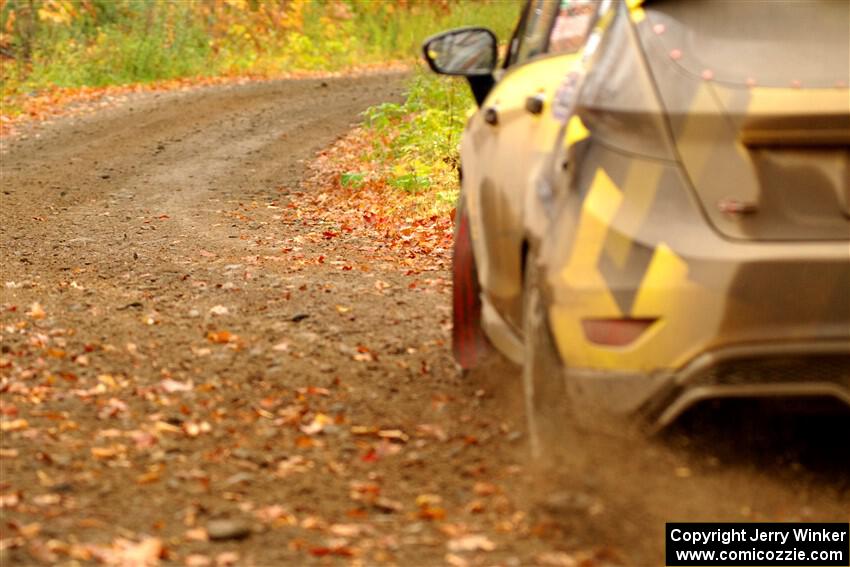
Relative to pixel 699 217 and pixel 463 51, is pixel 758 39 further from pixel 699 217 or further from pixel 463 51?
pixel 463 51

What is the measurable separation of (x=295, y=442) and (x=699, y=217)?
197cm

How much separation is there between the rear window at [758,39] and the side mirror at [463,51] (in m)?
1.38

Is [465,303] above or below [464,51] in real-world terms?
below

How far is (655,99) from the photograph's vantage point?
3.97 m

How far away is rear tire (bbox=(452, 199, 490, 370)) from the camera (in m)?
5.62

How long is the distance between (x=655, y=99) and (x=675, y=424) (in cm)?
121

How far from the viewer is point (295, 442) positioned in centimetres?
521

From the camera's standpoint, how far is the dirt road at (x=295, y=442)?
4.20 meters

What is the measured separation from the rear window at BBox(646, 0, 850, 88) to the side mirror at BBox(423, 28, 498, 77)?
138 cm

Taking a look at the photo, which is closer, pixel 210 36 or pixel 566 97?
pixel 566 97

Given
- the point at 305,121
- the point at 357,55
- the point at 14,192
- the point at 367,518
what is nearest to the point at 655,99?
the point at 367,518

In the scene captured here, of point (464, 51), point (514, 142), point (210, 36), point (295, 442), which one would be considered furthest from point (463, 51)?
point (210, 36)

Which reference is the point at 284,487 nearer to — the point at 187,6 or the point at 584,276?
the point at 584,276

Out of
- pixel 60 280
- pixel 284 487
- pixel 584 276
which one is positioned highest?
pixel 584 276
